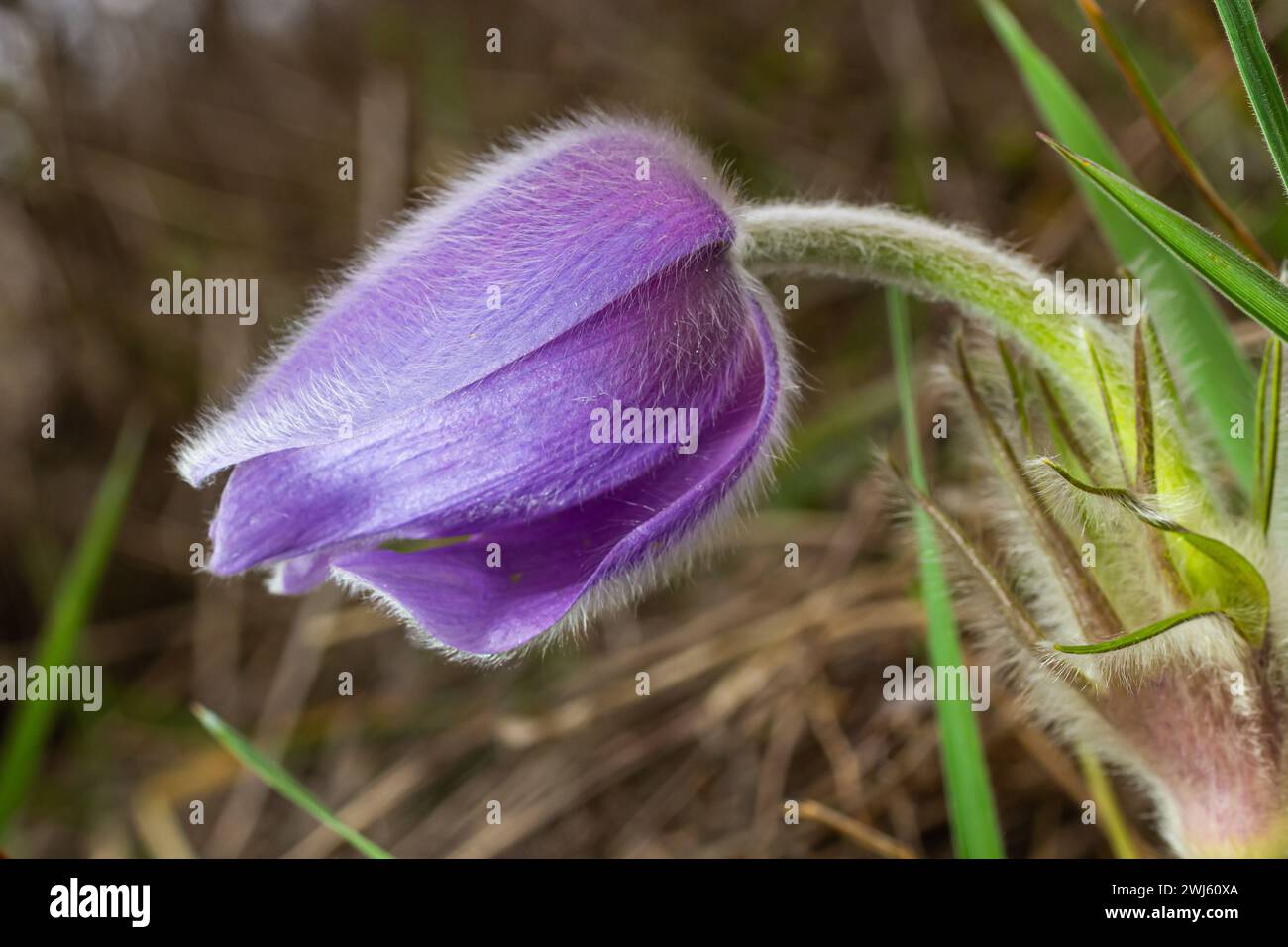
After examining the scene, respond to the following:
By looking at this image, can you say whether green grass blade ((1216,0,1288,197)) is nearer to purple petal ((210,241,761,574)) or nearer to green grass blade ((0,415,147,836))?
purple petal ((210,241,761,574))

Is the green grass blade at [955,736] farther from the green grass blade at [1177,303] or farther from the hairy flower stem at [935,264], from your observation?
the green grass blade at [1177,303]

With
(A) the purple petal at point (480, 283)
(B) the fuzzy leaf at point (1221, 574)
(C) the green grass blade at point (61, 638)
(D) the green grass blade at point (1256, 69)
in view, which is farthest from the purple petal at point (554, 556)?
(C) the green grass blade at point (61, 638)

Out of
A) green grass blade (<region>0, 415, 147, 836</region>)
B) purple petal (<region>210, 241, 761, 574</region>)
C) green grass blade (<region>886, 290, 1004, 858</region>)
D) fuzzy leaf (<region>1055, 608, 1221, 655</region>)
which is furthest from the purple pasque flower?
green grass blade (<region>0, 415, 147, 836</region>)

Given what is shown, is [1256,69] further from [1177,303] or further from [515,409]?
[515,409]

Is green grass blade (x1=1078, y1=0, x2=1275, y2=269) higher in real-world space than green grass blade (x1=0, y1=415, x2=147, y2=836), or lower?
higher

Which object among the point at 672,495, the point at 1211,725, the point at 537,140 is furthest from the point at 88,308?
the point at 1211,725

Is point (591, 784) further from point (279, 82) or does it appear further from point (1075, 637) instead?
point (279, 82)
